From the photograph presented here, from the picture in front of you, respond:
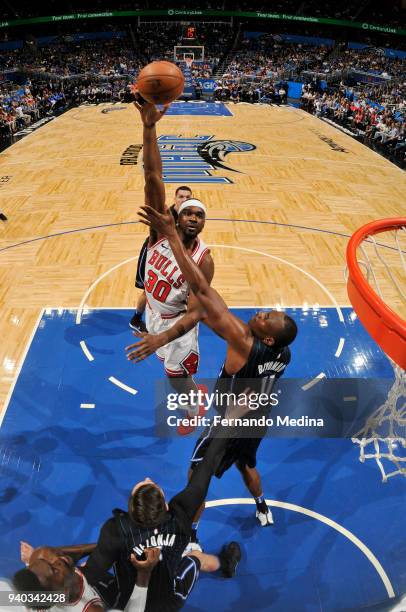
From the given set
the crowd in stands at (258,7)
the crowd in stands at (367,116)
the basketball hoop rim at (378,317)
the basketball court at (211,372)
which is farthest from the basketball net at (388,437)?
the crowd in stands at (258,7)

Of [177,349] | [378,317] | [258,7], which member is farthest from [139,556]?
[258,7]

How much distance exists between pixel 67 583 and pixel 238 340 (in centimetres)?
159

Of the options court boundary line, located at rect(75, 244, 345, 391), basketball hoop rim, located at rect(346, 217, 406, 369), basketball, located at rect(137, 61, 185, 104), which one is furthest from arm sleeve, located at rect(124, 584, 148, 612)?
basketball, located at rect(137, 61, 185, 104)

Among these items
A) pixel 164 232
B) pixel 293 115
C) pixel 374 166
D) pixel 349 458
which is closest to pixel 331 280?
pixel 349 458

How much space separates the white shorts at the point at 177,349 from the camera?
3938 millimetres

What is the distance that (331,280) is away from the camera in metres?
6.98

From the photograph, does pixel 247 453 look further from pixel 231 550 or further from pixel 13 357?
pixel 13 357

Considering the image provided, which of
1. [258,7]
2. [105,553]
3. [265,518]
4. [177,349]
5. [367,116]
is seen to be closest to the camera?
[105,553]

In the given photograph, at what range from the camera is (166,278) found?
3805 mm

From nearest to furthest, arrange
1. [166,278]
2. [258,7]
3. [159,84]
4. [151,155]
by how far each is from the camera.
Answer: [151,155] → [159,84] → [166,278] → [258,7]

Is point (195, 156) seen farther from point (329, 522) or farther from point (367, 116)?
point (329, 522)

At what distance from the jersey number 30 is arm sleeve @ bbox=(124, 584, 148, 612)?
7.33ft

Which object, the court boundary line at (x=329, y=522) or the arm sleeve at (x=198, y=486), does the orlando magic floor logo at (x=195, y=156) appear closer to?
the court boundary line at (x=329, y=522)

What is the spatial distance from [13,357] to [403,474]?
441cm
